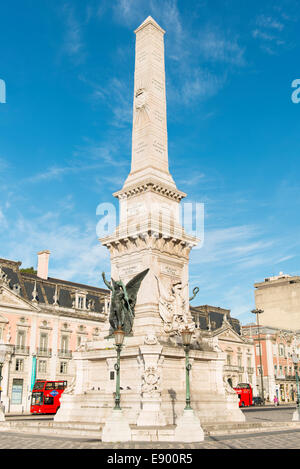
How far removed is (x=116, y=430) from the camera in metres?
15.5

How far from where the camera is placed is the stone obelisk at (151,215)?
22828 mm

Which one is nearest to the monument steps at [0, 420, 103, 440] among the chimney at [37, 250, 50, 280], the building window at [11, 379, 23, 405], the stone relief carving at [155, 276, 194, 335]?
the stone relief carving at [155, 276, 194, 335]

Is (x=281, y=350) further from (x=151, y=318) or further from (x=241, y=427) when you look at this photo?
(x=241, y=427)

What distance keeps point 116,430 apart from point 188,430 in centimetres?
233

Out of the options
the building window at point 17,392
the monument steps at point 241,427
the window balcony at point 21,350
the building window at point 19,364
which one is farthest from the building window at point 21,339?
the monument steps at point 241,427

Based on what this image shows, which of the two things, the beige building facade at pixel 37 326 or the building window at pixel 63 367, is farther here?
the building window at pixel 63 367

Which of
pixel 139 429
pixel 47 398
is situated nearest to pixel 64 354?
pixel 47 398

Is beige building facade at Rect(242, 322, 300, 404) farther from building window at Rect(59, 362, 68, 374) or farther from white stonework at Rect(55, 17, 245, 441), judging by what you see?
white stonework at Rect(55, 17, 245, 441)

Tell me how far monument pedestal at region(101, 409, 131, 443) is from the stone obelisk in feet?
17.5

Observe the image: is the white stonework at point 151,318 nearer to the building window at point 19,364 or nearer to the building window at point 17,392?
the building window at point 17,392

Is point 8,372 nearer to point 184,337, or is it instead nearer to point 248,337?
point 184,337

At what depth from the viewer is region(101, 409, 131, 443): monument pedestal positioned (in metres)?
15.5

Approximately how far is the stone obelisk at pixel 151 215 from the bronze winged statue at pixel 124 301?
301mm

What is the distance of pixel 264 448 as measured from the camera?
1418 centimetres
